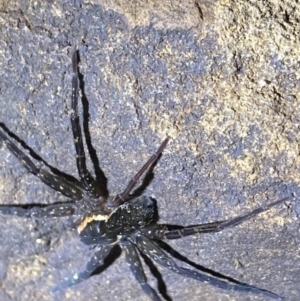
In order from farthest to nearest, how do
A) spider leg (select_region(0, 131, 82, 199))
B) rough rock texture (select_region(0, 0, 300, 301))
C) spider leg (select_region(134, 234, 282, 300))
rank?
spider leg (select_region(134, 234, 282, 300)), spider leg (select_region(0, 131, 82, 199)), rough rock texture (select_region(0, 0, 300, 301))

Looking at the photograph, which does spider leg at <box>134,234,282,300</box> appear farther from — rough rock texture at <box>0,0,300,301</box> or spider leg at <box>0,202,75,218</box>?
spider leg at <box>0,202,75,218</box>

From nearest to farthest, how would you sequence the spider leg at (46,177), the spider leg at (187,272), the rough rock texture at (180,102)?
the rough rock texture at (180,102)
the spider leg at (46,177)
the spider leg at (187,272)

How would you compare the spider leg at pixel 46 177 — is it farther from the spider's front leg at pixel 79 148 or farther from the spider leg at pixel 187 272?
the spider leg at pixel 187 272

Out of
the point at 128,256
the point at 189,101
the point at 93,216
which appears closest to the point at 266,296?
the point at 128,256

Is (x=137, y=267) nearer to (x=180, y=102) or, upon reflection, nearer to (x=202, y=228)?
(x=202, y=228)

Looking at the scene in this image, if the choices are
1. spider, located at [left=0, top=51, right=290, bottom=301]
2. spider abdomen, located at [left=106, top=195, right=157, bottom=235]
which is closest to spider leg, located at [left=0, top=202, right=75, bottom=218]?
spider, located at [left=0, top=51, right=290, bottom=301]

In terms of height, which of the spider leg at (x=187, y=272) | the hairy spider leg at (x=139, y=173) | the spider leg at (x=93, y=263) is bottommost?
the spider leg at (x=187, y=272)

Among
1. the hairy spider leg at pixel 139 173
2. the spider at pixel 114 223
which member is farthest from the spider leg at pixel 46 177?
the hairy spider leg at pixel 139 173

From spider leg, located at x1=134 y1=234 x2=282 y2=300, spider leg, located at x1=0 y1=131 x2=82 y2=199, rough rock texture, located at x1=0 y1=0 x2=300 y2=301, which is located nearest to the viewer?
rough rock texture, located at x1=0 y1=0 x2=300 y2=301
